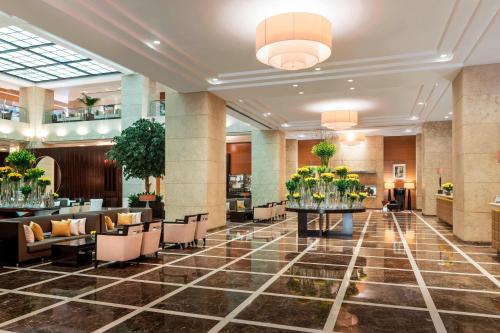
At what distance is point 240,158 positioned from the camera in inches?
942

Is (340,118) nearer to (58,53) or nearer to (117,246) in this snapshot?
(117,246)

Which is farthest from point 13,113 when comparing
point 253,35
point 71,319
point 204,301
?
point 204,301

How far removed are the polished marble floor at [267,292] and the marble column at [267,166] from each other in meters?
11.3

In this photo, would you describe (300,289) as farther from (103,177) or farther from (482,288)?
(103,177)

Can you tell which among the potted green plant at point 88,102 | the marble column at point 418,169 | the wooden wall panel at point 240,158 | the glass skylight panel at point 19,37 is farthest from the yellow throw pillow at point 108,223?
the marble column at point 418,169

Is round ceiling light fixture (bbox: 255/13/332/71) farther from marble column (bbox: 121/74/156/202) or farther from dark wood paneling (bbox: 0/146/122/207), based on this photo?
dark wood paneling (bbox: 0/146/122/207)

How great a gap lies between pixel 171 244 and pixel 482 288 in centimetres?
617

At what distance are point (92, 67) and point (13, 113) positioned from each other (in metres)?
5.76

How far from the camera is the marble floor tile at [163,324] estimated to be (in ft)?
12.5

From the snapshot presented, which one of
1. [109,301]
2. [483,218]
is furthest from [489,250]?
[109,301]

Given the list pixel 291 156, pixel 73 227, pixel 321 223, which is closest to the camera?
pixel 73 227

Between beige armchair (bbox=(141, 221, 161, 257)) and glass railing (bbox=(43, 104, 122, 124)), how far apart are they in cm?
1484

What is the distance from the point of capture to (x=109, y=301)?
474 cm

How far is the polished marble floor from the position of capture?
3.98 m
